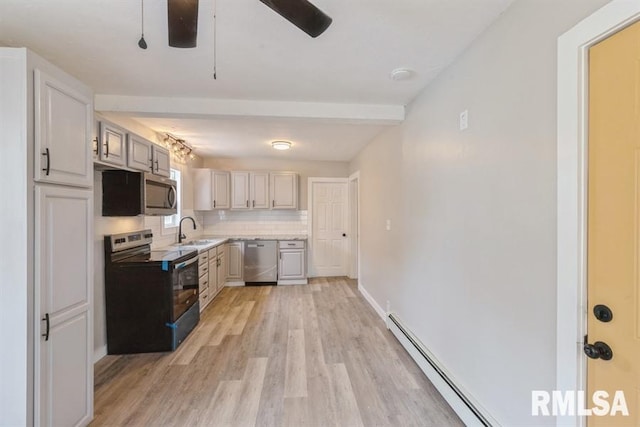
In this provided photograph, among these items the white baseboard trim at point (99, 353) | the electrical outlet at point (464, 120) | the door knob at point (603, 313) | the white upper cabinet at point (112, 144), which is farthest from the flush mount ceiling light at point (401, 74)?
the white baseboard trim at point (99, 353)

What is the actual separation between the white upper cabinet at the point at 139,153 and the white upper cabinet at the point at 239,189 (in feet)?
7.05

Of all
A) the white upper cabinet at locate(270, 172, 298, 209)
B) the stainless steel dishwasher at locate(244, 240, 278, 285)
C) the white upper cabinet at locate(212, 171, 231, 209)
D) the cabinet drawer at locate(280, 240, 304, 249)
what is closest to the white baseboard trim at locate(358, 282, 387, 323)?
the cabinet drawer at locate(280, 240, 304, 249)

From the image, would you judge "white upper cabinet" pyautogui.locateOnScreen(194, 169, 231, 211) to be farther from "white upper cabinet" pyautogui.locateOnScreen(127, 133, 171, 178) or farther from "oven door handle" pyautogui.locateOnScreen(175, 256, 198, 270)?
"oven door handle" pyautogui.locateOnScreen(175, 256, 198, 270)

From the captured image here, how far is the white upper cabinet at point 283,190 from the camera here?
5.28m

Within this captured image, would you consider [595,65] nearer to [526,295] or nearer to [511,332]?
[526,295]

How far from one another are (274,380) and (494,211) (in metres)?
2.02

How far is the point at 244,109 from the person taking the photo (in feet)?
8.77

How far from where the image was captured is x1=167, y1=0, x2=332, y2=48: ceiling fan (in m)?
1.14

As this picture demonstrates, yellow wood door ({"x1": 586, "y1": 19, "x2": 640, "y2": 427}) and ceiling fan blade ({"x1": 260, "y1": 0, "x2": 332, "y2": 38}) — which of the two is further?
ceiling fan blade ({"x1": 260, "y1": 0, "x2": 332, "y2": 38})

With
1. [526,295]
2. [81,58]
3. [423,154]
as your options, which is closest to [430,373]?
[526,295]

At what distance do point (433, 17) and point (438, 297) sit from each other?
1893 millimetres

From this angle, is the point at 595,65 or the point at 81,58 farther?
the point at 81,58

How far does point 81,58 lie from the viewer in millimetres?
1962

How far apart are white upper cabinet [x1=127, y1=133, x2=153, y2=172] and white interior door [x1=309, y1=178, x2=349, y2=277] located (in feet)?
10.1
